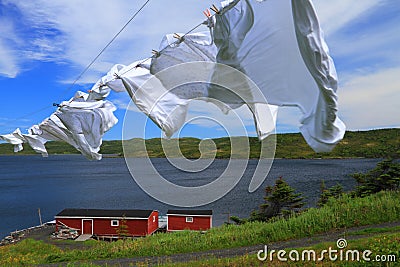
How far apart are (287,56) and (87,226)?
76.8 feet

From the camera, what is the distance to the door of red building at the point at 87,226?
24.1m

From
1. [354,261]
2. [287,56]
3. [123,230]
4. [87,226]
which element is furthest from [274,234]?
[87,226]

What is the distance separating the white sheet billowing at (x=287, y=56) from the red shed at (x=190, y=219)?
20.8 metres

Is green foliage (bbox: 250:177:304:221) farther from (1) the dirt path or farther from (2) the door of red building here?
(2) the door of red building

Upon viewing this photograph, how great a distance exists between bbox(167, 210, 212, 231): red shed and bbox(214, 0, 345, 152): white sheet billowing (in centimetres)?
2076

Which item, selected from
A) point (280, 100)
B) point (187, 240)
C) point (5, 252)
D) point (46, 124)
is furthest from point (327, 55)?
point (5, 252)

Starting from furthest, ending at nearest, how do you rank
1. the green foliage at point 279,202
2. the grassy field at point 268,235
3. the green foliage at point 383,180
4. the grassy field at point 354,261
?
the green foliage at point 279,202 → the green foliage at point 383,180 → the grassy field at point 268,235 → the grassy field at point 354,261

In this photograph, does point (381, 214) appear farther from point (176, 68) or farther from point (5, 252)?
point (5, 252)

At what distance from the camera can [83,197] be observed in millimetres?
44562

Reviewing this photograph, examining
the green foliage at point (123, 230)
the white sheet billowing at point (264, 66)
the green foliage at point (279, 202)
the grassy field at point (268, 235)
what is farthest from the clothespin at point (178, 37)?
the green foliage at point (123, 230)

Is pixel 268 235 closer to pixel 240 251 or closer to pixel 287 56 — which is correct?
pixel 240 251

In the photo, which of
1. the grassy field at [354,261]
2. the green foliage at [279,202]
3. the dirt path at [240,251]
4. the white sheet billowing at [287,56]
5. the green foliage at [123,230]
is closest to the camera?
the white sheet billowing at [287,56]

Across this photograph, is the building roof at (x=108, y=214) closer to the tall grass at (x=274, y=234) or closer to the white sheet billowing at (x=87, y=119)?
the tall grass at (x=274, y=234)

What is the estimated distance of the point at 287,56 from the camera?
3141 millimetres
